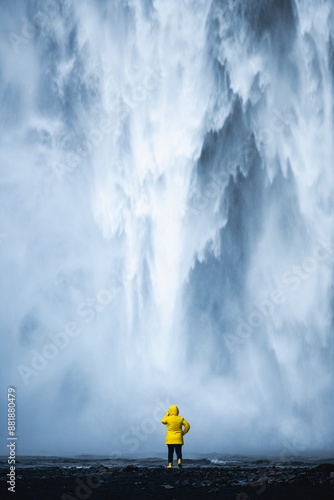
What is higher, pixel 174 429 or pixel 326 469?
pixel 174 429

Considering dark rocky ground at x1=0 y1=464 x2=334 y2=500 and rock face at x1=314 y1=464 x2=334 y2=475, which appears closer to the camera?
dark rocky ground at x1=0 y1=464 x2=334 y2=500

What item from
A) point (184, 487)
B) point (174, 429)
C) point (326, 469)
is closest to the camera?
point (184, 487)

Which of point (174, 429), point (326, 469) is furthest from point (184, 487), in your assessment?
point (174, 429)

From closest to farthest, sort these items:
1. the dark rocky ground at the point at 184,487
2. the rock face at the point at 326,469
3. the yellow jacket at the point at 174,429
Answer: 1. the dark rocky ground at the point at 184,487
2. the rock face at the point at 326,469
3. the yellow jacket at the point at 174,429

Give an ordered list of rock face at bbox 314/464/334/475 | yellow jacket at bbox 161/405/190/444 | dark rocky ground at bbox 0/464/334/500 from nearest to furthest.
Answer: dark rocky ground at bbox 0/464/334/500 < rock face at bbox 314/464/334/475 < yellow jacket at bbox 161/405/190/444

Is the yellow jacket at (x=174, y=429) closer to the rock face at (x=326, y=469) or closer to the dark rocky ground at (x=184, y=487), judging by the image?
the dark rocky ground at (x=184, y=487)

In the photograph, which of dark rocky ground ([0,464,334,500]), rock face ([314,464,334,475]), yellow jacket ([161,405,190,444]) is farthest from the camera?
yellow jacket ([161,405,190,444])

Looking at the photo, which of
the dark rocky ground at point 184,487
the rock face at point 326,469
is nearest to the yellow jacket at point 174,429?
the dark rocky ground at point 184,487

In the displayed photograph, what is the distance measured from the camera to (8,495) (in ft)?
30.1

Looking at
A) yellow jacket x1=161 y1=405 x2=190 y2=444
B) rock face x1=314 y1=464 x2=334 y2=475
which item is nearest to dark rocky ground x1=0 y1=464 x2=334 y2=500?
rock face x1=314 y1=464 x2=334 y2=475

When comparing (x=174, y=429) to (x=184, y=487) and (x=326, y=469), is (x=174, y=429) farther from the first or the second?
(x=326, y=469)

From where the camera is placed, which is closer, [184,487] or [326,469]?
[184,487]

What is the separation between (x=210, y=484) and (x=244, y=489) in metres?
1.30

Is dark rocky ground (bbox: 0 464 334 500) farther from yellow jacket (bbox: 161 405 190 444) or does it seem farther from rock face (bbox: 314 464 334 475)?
yellow jacket (bbox: 161 405 190 444)
